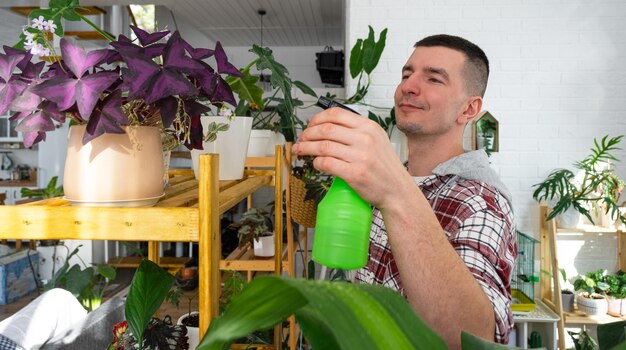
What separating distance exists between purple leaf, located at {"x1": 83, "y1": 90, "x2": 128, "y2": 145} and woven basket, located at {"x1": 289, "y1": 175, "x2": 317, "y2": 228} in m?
1.73

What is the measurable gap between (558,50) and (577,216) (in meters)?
1.20

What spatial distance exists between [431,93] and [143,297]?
94 centimetres

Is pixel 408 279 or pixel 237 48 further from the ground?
pixel 237 48

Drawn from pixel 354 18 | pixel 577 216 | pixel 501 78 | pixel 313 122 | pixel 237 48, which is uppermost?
pixel 237 48

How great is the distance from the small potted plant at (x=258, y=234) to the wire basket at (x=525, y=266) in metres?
1.96

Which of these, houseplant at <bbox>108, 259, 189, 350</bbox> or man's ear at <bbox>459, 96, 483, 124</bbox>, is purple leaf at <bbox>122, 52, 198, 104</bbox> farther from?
man's ear at <bbox>459, 96, 483, 124</bbox>

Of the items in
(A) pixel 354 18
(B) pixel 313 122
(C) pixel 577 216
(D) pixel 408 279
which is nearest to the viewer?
(B) pixel 313 122

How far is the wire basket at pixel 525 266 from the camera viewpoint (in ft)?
10.7

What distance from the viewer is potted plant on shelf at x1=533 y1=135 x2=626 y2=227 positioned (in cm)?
313

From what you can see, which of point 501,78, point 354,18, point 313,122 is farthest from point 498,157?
point 313,122

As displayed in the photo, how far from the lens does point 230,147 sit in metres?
0.88

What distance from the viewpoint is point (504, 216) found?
103cm

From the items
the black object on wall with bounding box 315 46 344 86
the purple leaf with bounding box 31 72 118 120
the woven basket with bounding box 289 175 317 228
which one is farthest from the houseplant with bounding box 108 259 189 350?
the black object on wall with bounding box 315 46 344 86

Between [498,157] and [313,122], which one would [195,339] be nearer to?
[313,122]
